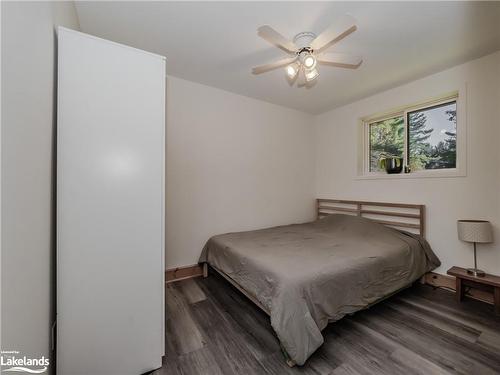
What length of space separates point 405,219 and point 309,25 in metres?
2.61

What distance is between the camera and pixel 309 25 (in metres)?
1.77

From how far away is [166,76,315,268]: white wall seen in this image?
108 inches

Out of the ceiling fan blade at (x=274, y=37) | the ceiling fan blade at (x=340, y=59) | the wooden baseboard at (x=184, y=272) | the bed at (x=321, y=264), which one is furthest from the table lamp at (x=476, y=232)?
the wooden baseboard at (x=184, y=272)

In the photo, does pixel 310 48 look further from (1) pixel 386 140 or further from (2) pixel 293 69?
(1) pixel 386 140

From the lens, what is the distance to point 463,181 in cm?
238

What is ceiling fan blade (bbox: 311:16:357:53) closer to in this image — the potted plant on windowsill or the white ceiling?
the white ceiling

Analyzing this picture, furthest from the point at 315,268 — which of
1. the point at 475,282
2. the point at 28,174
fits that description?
the point at 475,282

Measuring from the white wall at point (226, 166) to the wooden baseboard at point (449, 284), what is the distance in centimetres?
188

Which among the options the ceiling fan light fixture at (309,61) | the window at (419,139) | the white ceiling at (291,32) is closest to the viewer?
the white ceiling at (291,32)

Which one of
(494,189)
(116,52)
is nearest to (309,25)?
(116,52)

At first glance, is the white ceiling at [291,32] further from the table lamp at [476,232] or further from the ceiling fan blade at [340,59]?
the table lamp at [476,232]

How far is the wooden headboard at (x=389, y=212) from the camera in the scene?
2.68 meters

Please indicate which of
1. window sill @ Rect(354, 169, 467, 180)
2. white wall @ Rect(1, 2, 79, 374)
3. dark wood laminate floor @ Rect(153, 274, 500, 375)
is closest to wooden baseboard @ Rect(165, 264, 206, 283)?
dark wood laminate floor @ Rect(153, 274, 500, 375)

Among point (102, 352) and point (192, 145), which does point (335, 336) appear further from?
point (192, 145)
